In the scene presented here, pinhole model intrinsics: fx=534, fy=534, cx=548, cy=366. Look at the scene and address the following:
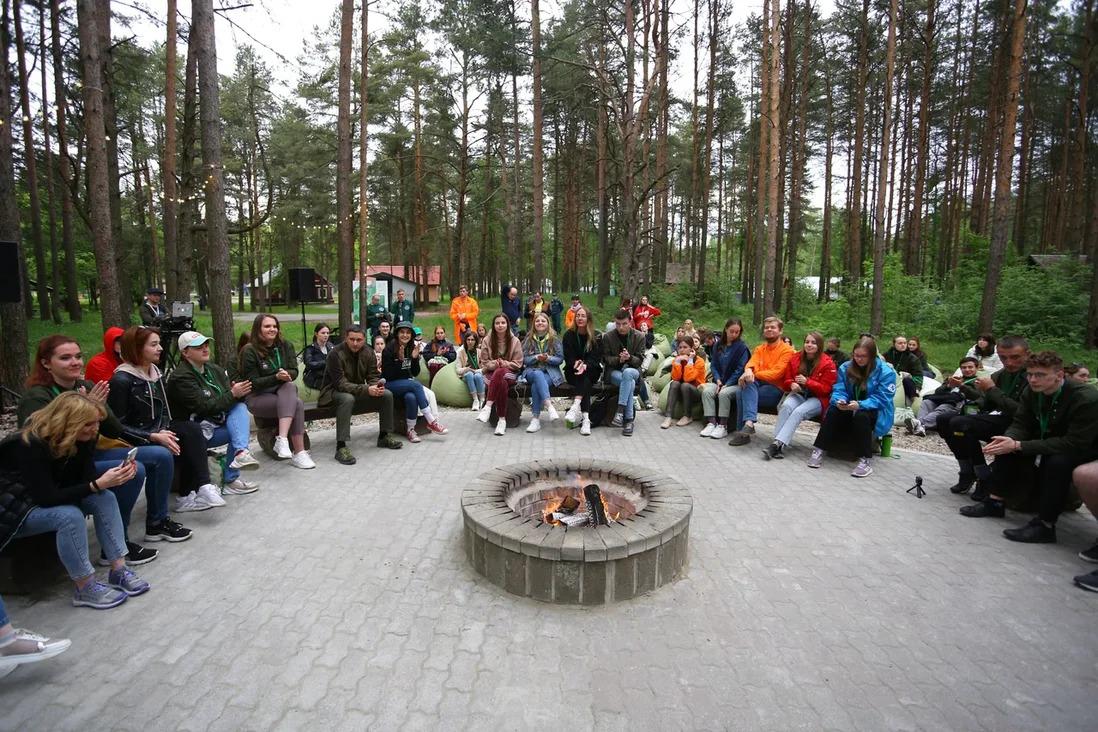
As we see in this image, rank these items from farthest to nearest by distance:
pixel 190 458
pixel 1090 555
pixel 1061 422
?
pixel 190 458 < pixel 1061 422 < pixel 1090 555

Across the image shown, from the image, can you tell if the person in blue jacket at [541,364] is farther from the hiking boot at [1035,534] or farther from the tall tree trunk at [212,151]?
the hiking boot at [1035,534]

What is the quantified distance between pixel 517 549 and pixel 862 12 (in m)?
17.4

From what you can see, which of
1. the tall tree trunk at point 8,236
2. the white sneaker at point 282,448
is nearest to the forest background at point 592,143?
the tall tree trunk at point 8,236

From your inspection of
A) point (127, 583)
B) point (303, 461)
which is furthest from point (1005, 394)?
point (127, 583)

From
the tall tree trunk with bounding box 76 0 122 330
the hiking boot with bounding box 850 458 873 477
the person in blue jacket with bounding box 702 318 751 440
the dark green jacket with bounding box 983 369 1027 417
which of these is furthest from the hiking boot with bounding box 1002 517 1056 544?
the tall tree trunk with bounding box 76 0 122 330

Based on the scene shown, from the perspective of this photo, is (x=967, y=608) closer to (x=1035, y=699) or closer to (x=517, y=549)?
(x=1035, y=699)

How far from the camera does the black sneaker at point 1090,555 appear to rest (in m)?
3.32

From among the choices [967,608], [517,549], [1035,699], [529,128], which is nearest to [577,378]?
[517,549]

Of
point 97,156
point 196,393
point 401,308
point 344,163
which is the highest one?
point 344,163

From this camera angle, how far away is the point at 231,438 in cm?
447

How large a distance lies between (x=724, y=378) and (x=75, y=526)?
5854 mm

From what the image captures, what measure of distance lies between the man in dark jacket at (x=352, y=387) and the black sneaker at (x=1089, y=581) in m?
5.43

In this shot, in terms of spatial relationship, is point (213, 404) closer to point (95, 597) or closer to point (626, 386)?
point (95, 597)

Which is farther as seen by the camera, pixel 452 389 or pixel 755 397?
pixel 452 389
